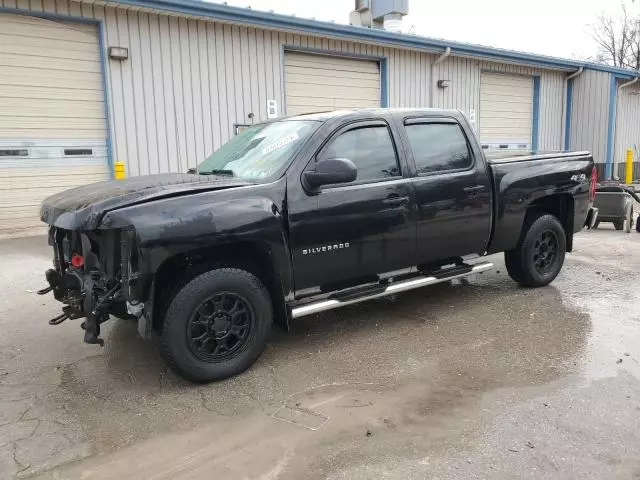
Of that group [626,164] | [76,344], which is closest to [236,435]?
[76,344]

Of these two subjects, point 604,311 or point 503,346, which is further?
point 604,311

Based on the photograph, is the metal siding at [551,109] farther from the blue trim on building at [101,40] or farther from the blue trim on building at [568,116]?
the blue trim on building at [101,40]

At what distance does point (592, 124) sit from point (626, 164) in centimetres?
260

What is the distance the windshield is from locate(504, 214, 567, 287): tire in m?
2.85

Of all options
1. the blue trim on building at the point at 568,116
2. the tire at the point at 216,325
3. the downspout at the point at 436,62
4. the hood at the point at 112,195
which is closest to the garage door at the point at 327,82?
the downspout at the point at 436,62

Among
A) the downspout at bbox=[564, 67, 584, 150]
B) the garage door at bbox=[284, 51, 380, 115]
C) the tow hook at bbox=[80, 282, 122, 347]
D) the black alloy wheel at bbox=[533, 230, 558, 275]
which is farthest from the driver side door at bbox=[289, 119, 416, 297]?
the downspout at bbox=[564, 67, 584, 150]

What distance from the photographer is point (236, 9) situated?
1030 centimetres

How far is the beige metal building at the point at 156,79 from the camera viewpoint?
360 inches

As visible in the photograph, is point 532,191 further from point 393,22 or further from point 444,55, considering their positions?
point 393,22

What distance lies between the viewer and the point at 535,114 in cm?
1784

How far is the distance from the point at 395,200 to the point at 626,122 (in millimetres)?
19068

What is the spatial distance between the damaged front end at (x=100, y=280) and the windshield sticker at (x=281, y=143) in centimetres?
144

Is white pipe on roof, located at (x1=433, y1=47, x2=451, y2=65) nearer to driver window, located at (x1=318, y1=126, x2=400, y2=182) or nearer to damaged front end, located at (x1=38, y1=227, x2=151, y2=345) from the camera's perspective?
driver window, located at (x1=318, y1=126, x2=400, y2=182)

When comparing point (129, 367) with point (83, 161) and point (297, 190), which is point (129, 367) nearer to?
point (297, 190)
